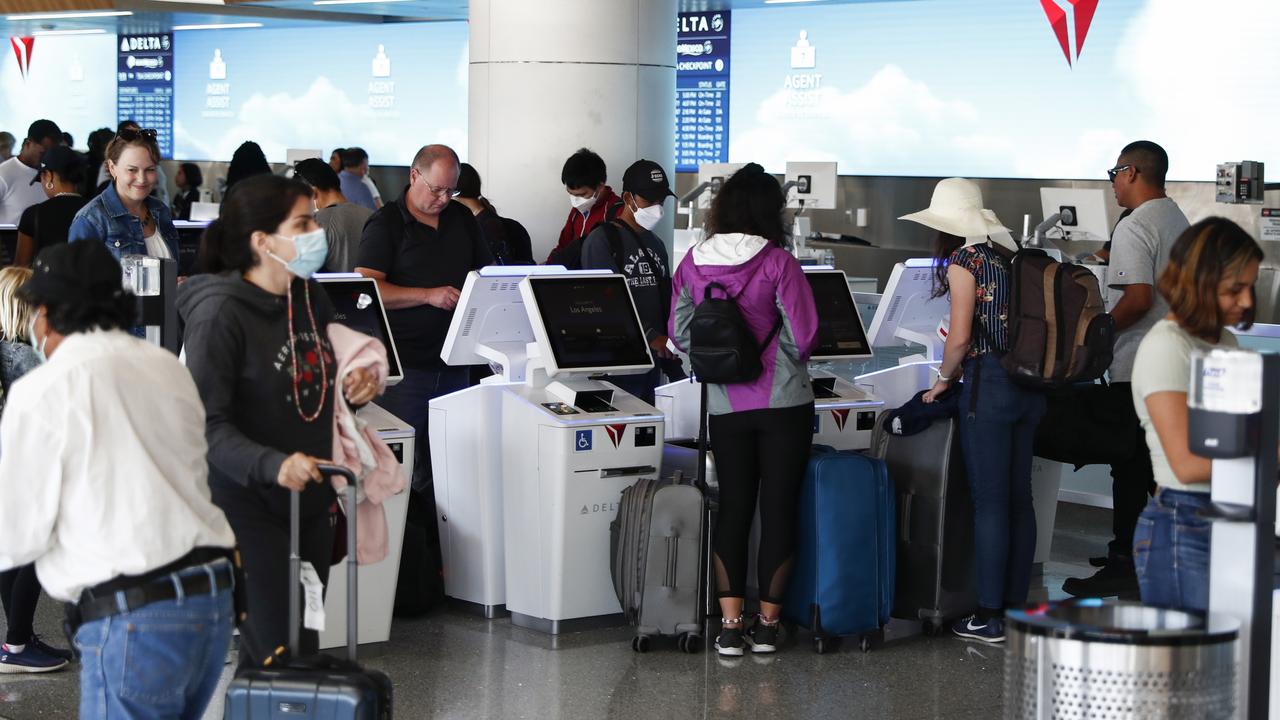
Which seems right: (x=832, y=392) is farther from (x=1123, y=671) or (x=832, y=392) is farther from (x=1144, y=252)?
(x=1123, y=671)

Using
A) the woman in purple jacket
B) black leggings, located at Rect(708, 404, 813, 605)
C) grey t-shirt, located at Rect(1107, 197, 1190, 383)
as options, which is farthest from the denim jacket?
grey t-shirt, located at Rect(1107, 197, 1190, 383)

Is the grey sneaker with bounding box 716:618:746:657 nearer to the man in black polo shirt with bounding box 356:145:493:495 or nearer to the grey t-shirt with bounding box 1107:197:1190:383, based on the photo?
the man in black polo shirt with bounding box 356:145:493:495

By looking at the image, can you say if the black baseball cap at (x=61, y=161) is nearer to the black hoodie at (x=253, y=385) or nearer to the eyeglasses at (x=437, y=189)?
the eyeglasses at (x=437, y=189)

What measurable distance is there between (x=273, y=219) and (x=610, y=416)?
2171 mm

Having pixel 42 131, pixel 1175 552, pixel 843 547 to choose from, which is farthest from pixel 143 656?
pixel 42 131

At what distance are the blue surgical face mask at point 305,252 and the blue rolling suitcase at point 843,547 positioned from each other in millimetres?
2246


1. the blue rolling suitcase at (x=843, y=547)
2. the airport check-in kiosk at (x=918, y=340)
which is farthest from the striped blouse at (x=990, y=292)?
the airport check-in kiosk at (x=918, y=340)

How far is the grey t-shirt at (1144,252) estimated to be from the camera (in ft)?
18.4

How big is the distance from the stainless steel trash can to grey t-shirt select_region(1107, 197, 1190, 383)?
2916 mm

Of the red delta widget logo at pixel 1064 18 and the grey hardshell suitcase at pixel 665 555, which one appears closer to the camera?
the grey hardshell suitcase at pixel 665 555

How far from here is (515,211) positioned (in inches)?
274

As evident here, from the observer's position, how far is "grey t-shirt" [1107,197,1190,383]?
5.60 m

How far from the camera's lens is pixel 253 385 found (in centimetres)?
301

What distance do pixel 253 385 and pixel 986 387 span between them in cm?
262
